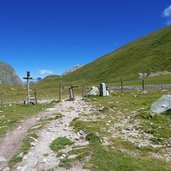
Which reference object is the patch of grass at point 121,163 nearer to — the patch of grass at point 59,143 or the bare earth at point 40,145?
the bare earth at point 40,145

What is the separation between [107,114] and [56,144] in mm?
9960

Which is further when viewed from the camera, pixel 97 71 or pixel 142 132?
pixel 97 71

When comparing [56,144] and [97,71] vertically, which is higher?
[97,71]

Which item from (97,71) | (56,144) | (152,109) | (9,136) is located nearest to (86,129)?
(56,144)

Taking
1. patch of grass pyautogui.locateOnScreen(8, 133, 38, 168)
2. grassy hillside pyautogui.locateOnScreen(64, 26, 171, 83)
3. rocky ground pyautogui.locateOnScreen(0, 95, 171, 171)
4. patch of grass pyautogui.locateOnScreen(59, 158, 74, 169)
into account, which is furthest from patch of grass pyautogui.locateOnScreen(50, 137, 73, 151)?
grassy hillside pyautogui.locateOnScreen(64, 26, 171, 83)

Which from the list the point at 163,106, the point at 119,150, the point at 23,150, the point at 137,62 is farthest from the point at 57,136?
the point at 137,62

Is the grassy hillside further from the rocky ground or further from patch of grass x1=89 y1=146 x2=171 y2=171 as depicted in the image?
patch of grass x1=89 y1=146 x2=171 y2=171

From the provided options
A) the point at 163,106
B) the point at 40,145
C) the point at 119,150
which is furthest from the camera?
the point at 163,106

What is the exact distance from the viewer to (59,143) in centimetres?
1711

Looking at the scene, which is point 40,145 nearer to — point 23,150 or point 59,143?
point 59,143

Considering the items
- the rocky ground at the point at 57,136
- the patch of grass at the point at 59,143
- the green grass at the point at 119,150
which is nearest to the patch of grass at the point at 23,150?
the rocky ground at the point at 57,136

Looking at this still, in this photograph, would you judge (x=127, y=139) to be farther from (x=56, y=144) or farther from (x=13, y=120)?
(x=13, y=120)

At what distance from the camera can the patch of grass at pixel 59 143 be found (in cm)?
1630

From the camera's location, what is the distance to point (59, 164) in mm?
13695
